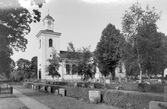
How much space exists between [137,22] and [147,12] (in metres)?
2.07

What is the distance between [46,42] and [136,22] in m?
31.3

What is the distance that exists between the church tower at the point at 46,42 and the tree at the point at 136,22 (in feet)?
92.5

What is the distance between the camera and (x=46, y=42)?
4912cm

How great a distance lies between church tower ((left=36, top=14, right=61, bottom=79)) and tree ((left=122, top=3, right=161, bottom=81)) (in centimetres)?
2819

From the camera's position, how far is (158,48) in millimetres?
24469

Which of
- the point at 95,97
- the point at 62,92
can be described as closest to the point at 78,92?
the point at 62,92

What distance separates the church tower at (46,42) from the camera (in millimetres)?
47734

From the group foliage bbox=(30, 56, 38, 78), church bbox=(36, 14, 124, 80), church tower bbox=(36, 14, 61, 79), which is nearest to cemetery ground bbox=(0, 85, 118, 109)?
church tower bbox=(36, 14, 61, 79)

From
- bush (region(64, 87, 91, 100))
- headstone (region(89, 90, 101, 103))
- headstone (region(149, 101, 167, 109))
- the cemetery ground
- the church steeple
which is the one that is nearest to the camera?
headstone (region(149, 101, 167, 109))

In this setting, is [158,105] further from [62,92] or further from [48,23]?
[48,23]

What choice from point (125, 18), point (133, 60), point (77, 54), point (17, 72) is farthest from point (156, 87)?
point (17, 72)

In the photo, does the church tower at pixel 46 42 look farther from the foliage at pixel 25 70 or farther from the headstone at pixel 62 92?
the headstone at pixel 62 92

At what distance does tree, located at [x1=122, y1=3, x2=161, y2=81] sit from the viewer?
23641 mm

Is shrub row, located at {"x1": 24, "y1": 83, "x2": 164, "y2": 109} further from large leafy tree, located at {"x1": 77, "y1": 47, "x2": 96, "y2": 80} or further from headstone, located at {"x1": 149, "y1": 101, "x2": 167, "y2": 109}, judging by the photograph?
large leafy tree, located at {"x1": 77, "y1": 47, "x2": 96, "y2": 80}
